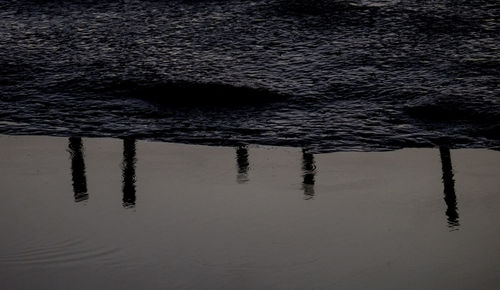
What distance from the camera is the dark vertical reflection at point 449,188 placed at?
16.0 feet

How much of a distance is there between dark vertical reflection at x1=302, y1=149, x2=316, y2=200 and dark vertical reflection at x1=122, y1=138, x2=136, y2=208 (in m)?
1.17

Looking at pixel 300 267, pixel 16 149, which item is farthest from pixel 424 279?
pixel 16 149

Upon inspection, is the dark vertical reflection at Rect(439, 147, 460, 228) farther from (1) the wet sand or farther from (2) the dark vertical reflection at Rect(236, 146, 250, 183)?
(2) the dark vertical reflection at Rect(236, 146, 250, 183)

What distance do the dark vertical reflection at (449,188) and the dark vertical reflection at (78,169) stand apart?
7.77ft

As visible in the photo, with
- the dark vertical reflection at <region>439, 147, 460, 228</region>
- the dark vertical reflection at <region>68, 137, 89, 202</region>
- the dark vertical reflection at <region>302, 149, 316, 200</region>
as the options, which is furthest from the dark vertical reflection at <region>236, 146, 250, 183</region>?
the dark vertical reflection at <region>439, 147, 460, 228</region>

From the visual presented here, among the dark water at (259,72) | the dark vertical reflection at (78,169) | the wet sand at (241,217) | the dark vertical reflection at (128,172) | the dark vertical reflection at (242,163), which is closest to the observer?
the wet sand at (241,217)

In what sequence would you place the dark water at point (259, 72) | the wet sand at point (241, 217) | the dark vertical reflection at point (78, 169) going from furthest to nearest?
the dark water at point (259, 72), the dark vertical reflection at point (78, 169), the wet sand at point (241, 217)

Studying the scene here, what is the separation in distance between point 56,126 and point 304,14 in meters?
3.67

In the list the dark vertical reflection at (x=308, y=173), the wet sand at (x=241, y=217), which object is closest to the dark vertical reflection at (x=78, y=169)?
the wet sand at (x=241, y=217)

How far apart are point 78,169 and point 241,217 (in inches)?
63.4

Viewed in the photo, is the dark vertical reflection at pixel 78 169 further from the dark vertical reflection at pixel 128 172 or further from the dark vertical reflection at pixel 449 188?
the dark vertical reflection at pixel 449 188

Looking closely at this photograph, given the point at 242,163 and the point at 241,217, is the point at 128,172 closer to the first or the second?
the point at 242,163

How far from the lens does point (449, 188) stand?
542 centimetres

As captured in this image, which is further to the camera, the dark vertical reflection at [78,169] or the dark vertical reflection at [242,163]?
the dark vertical reflection at [242,163]
